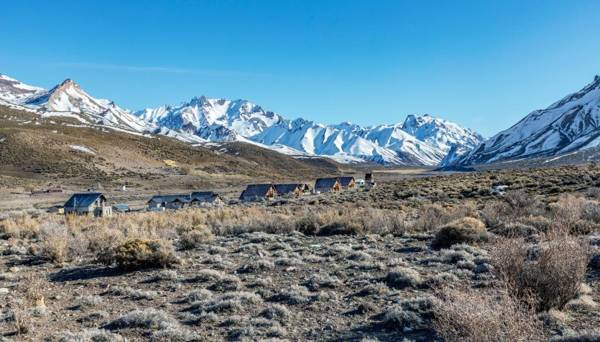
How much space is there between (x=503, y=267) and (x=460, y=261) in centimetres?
443

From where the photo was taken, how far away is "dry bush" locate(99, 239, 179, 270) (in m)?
12.2

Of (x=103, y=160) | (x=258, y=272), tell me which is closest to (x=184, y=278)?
(x=258, y=272)

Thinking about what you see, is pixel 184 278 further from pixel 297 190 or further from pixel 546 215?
pixel 297 190

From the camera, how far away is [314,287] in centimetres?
984

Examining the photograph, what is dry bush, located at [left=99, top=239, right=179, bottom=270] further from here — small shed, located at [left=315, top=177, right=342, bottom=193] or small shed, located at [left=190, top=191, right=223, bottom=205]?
small shed, located at [left=315, top=177, right=342, bottom=193]

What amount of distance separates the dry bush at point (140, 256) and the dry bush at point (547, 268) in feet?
28.0

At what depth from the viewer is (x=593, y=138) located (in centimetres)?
16825

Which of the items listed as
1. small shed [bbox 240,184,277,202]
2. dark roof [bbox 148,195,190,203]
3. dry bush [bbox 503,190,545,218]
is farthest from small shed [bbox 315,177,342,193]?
dry bush [bbox 503,190,545,218]

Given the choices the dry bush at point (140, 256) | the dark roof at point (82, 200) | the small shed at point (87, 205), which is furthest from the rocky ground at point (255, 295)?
the dark roof at point (82, 200)

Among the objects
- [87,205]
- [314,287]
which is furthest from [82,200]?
[314,287]

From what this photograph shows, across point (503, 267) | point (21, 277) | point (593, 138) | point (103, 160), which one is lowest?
point (21, 277)

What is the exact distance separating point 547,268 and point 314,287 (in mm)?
4563

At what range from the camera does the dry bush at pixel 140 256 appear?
12.2 metres

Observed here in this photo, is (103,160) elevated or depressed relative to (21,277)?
elevated
